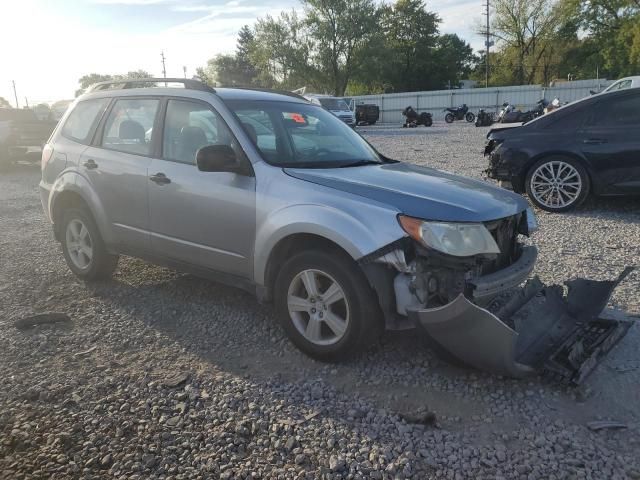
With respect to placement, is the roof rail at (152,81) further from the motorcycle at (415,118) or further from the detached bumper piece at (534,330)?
the motorcycle at (415,118)

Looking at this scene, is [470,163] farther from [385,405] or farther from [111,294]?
[385,405]

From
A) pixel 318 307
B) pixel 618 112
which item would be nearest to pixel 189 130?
pixel 318 307

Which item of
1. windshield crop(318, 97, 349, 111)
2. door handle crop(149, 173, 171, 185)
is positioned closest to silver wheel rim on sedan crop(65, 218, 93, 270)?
door handle crop(149, 173, 171, 185)

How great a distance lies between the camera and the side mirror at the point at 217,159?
3822 millimetres

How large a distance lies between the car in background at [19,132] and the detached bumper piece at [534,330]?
16.5 m

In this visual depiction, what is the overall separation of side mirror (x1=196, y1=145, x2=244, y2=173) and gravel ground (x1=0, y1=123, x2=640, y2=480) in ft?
4.17

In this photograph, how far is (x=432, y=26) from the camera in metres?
71.0

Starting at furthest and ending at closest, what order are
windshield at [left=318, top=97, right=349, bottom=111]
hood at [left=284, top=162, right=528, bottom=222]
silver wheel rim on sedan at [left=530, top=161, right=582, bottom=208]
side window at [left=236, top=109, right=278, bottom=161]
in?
windshield at [left=318, top=97, right=349, bottom=111]
silver wheel rim on sedan at [left=530, top=161, right=582, bottom=208]
side window at [left=236, top=109, right=278, bottom=161]
hood at [left=284, top=162, right=528, bottom=222]

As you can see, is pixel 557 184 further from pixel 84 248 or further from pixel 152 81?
pixel 84 248

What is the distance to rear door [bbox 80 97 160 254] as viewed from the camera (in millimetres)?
4656

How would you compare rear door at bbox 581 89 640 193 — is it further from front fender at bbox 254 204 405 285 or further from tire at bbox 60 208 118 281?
tire at bbox 60 208 118 281

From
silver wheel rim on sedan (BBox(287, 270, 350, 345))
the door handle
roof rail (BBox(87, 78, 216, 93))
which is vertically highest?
roof rail (BBox(87, 78, 216, 93))

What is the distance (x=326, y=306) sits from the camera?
141 inches

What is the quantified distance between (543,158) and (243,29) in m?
92.5
